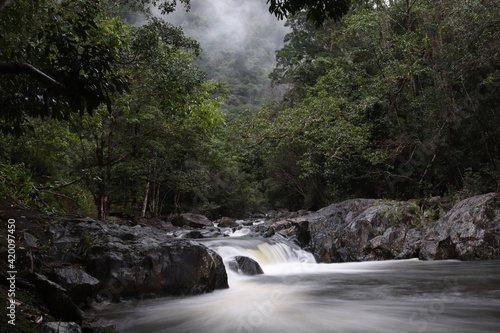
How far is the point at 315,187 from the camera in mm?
22797

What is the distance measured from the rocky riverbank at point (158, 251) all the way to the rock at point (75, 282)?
0.01 meters

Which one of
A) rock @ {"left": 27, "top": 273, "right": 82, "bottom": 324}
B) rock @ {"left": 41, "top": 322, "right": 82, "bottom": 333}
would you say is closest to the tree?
rock @ {"left": 41, "top": 322, "right": 82, "bottom": 333}

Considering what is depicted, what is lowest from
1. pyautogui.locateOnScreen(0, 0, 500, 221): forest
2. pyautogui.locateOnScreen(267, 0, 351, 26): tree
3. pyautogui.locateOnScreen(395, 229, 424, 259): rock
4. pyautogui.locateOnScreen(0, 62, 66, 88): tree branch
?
pyautogui.locateOnScreen(395, 229, 424, 259): rock

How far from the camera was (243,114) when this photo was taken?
1388 cm

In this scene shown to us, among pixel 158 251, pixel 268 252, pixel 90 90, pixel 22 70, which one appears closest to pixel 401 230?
pixel 268 252

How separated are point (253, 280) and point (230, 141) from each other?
675 cm

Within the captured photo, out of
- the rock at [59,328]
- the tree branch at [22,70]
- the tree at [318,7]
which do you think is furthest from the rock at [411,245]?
the tree branch at [22,70]

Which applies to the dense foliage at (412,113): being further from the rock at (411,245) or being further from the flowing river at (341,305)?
the flowing river at (341,305)

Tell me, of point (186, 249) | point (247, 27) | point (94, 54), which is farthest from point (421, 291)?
point (247, 27)

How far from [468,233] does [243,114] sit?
9.21m

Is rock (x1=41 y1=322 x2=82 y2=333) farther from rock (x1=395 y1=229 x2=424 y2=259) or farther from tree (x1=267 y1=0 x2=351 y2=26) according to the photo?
rock (x1=395 y1=229 x2=424 y2=259)

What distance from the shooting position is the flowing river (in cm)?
477

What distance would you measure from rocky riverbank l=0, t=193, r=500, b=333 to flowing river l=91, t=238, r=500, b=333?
0.38 meters

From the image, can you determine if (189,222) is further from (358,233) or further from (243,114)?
(358,233)
